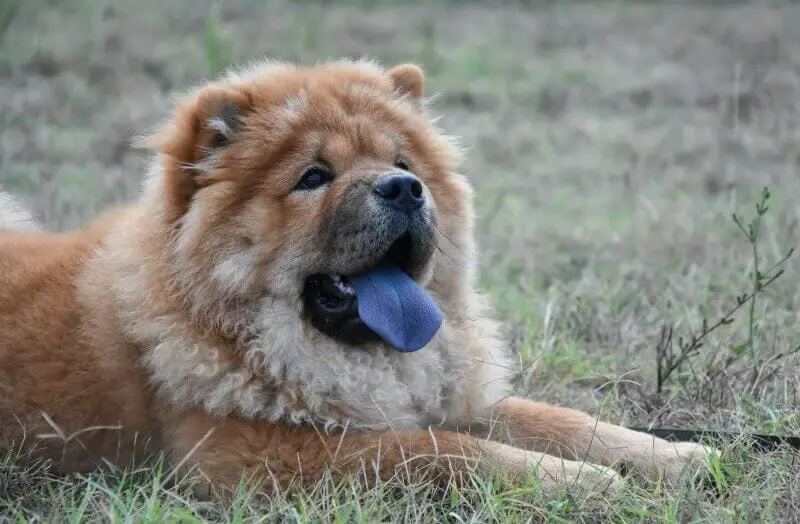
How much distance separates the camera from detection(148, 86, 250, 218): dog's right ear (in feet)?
10.3

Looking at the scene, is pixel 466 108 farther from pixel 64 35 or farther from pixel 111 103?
pixel 64 35

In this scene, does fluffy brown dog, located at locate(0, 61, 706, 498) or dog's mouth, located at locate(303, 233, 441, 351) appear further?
dog's mouth, located at locate(303, 233, 441, 351)

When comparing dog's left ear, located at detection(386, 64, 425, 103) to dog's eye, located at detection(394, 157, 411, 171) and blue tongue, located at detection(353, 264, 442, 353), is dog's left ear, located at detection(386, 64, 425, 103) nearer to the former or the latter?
dog's eye, located at detection(394, 157, 411, 171)

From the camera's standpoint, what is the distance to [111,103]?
29.8 feet

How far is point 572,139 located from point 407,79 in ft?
19.7

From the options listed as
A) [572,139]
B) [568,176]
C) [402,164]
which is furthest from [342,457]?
[572,139]

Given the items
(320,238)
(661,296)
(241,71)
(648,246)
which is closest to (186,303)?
(320,238)

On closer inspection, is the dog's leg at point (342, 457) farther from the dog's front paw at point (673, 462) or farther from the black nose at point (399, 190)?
the black nose at point (399, 190)

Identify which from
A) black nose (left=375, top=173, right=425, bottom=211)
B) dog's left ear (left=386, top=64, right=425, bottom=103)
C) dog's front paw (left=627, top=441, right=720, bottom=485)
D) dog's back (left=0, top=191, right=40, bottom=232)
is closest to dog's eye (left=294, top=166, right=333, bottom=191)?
black nose (left=375, top=173, right=425, bottom=211)

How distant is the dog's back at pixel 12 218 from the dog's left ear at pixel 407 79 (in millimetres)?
1760

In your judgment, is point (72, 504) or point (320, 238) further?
point (320, 238)

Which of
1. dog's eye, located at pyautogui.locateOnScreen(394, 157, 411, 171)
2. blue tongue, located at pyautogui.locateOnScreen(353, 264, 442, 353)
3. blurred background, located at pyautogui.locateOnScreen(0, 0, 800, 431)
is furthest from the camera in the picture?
blurred background, located at pyautogui.locateOnScreen(0, 0, 800, 431)

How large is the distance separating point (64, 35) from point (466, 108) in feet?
15.3

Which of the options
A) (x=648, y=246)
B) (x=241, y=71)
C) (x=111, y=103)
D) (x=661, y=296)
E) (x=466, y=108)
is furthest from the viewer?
(x=466, y=108)
